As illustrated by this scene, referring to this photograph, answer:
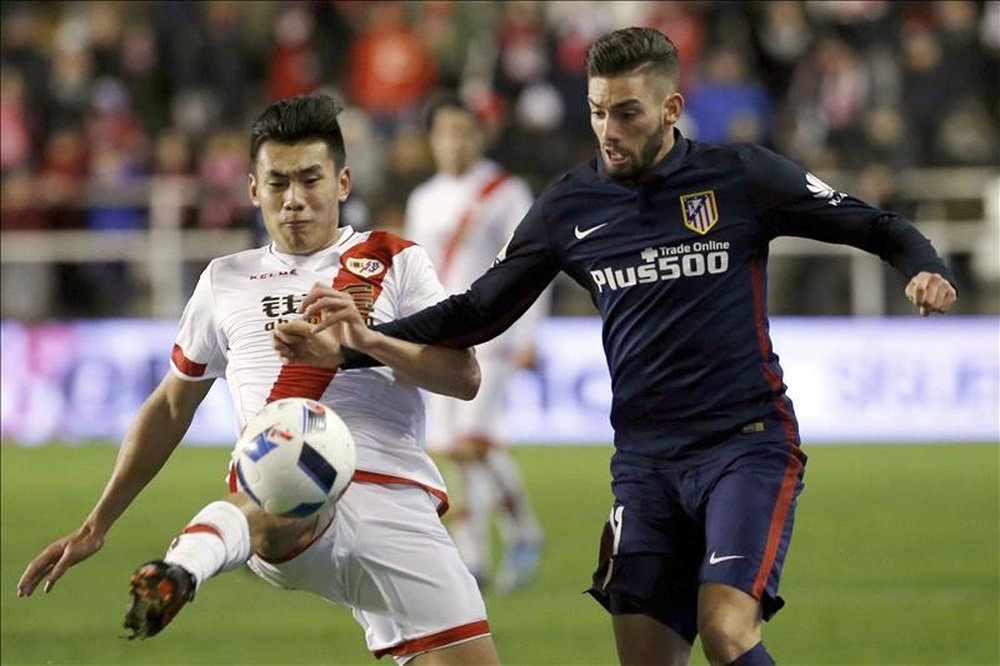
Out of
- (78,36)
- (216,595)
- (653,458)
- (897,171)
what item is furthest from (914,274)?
(78,36)

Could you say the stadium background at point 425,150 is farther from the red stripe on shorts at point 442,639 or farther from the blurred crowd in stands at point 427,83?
the red stripe on shorts at point 442,639

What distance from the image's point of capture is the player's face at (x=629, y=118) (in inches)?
237

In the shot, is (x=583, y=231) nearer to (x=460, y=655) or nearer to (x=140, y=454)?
(x=460, y=655)

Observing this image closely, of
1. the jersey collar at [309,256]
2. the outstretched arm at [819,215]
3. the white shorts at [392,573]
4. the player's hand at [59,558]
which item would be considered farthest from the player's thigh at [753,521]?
the player's hand at [59,558]

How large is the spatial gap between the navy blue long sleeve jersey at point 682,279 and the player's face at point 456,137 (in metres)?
4.73

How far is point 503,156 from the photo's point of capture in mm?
19141

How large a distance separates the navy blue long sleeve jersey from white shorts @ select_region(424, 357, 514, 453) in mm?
4857

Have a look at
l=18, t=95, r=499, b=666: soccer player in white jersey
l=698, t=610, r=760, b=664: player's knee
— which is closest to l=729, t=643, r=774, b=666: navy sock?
l=698, t=610, r=760, b=664: player's knee

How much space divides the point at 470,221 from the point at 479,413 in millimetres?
1099

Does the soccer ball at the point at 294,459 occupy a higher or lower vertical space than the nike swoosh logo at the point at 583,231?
lower

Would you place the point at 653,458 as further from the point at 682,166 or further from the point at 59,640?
the point at 59,640

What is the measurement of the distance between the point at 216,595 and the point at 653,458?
5.35 meters

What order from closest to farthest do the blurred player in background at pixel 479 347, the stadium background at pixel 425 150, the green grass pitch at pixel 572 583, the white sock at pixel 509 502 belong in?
the green grass pitch at pixel 572 583 → the blurred player in background at pixel 479 347 → the white sock at pixel 509 502 → the stadium background at pixel 425 150

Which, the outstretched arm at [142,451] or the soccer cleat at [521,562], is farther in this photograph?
the soccer cleat at [521,562]
